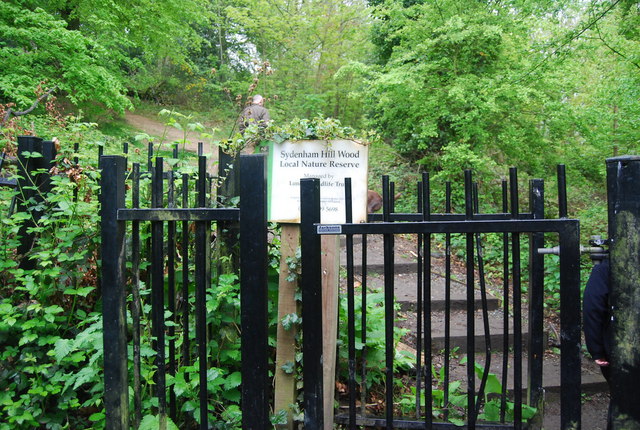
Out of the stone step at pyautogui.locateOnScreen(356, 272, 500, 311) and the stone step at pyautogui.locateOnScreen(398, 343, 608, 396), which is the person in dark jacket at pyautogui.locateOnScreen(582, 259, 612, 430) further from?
the stone step at pyautogui.locateOnScreen(356, 272, 500, 311)

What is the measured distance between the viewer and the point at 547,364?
4.00 m

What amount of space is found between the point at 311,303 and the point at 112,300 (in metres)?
0.97

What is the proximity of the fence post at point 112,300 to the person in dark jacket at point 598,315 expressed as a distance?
88.0 inches

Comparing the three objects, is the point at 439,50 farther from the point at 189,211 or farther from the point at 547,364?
the point at 189,211

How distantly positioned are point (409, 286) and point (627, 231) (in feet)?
12.9

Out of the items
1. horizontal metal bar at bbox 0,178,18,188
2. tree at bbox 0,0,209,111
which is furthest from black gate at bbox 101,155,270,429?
tree at bbox 0,0,209,111

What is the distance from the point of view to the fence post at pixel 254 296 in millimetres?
1889

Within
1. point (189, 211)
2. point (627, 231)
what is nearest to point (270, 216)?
point (189, 211)

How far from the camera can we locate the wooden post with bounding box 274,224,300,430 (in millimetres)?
2375

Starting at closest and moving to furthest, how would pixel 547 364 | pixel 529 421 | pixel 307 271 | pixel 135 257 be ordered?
1. pixel 307 271
2. pixel 135 257
3. pixel 529 421
4. pixel 547 364

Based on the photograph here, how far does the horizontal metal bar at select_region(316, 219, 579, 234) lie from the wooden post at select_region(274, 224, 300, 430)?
582mm

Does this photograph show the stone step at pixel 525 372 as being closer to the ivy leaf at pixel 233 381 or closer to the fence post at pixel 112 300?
the ivy leaf at pixel 233 381

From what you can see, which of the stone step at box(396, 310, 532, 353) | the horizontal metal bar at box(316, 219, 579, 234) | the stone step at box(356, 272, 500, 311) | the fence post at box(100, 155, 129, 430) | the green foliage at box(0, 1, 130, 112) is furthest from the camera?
the green foliage at box(0, 1, 130, 112)

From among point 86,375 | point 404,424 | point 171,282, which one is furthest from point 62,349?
point 404,424
